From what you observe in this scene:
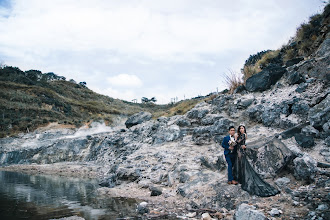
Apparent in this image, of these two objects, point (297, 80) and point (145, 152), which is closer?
point (297, 80)

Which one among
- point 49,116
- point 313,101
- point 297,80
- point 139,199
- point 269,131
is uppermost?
point 49,116

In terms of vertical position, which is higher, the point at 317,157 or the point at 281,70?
the point at 281,70

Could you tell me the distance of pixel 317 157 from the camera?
6465mm

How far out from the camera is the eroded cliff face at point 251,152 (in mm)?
5736

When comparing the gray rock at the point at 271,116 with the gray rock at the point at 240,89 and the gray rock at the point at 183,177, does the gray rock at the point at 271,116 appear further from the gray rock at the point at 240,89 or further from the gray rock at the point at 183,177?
the gray rock at the point at 183,177

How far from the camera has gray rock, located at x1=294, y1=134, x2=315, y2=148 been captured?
22.8 ft

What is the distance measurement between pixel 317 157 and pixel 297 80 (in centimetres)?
488

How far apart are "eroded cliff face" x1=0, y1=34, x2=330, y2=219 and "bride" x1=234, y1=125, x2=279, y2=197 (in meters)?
0.19

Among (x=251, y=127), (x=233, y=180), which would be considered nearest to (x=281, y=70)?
(x=251, y=127)

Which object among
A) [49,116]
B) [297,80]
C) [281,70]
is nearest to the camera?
[297,80]

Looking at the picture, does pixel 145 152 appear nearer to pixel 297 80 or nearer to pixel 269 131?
pixel 269 131

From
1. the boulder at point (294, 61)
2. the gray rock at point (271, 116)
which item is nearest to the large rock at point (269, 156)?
the gray rock at point (271, 116)

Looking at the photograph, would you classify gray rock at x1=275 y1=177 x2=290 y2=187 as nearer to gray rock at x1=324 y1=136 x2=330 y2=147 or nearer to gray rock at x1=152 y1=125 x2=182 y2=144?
gray rock at x1=324 y1=136 x2=330 y2=147

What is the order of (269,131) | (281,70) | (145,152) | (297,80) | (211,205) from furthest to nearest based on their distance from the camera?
(145,152) < (281,70) < (297,80) < (269,131) < (211,205)
